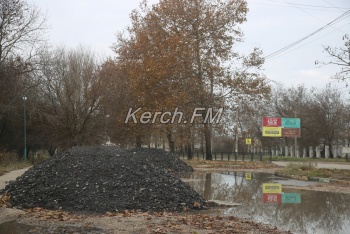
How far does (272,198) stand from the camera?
1401 centimetres

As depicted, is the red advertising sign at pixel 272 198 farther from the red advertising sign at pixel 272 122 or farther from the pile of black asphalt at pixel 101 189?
the red advertising sign at pixel 272 122

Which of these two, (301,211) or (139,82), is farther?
(139,82)

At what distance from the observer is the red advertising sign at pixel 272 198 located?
524 inches

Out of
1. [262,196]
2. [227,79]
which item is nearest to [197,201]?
[262,196]

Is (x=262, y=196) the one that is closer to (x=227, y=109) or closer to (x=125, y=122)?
(x=227, y=109)

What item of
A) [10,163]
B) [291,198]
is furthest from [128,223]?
[10,163]

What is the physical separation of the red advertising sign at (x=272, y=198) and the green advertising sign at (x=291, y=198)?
0.15 meters

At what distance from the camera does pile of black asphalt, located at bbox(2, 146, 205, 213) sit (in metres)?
10.9

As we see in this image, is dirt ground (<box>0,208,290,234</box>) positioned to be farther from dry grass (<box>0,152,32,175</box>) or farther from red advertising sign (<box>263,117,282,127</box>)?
red advertising sign (<box>263,117,282,127</box>)

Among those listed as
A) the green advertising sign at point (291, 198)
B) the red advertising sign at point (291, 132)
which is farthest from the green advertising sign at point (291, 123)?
the green advertising sign at point (291, 198)

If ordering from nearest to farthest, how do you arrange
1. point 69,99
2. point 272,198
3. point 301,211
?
point 301,211 < point 272,198 < point 69,99

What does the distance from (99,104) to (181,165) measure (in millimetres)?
17306

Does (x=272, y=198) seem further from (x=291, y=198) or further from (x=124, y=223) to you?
(x=124, y=223)

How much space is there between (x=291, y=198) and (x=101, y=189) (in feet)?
21.6
